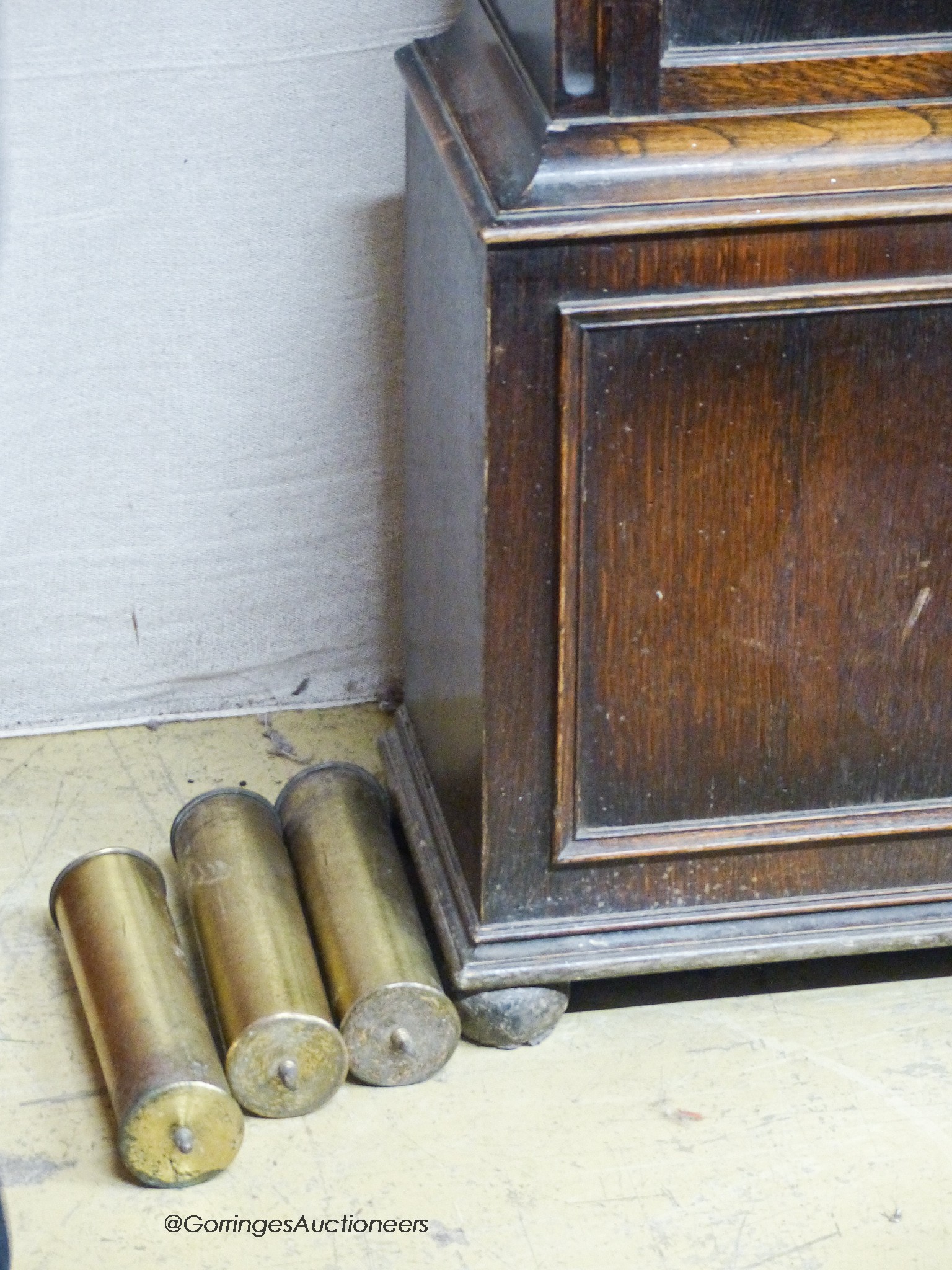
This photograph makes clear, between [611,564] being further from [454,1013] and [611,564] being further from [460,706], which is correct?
[454,1013]

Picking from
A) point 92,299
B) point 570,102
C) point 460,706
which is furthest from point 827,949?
point 92,299

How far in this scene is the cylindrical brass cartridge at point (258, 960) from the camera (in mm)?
1864

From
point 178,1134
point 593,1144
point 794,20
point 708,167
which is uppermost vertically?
point 794,20

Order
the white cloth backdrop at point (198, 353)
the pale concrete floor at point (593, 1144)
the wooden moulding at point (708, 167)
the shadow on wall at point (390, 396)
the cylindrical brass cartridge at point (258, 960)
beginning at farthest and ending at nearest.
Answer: the shadow on wall at point (390, 396) → the white cloth backdrop at point (198, 353) → the cylindrical brass cartridge at point (258, 960) → the pale concrete floor at point (593, 1144) → the wooden moulding at point (708, 167)

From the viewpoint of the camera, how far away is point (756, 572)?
72.3 inches

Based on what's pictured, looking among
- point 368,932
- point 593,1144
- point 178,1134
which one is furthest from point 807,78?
point 178,1134

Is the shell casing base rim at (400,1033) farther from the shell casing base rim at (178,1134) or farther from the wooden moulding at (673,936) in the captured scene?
the shell casing base rim at (178,1134)

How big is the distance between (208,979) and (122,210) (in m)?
0.98

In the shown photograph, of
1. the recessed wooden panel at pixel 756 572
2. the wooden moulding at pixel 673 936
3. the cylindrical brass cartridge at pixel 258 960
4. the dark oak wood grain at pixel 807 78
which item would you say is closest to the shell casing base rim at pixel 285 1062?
the cylindrical brass cartridge at pixel 258 960

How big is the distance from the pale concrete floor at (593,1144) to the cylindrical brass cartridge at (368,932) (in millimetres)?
57

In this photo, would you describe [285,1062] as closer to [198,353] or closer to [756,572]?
[756,572]

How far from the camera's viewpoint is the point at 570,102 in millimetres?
1658

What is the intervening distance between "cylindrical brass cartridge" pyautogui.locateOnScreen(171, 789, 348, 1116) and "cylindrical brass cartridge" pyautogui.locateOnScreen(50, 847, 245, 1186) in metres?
0.04

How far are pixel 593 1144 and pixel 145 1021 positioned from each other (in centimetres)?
49
